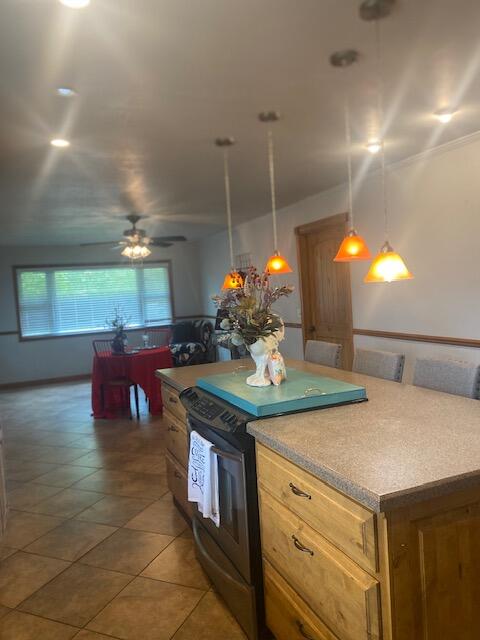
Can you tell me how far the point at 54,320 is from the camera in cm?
848

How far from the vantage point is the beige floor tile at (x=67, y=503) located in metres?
3.25

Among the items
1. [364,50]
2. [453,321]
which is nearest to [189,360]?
[453,321]

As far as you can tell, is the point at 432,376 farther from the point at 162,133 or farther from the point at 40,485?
the point at 40,485

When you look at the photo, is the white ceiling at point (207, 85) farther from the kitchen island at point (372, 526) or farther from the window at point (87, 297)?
the window at point (87, 297)

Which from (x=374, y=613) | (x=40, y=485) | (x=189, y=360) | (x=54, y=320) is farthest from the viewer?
(x=54, y=320)

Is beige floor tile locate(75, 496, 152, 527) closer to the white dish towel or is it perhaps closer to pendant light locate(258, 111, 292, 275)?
the white dish towel

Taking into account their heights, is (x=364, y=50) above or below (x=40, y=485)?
above

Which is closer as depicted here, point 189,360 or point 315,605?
point 315,605

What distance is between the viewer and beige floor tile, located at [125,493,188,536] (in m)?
2.94

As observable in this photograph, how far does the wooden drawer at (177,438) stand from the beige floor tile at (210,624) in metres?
0.77

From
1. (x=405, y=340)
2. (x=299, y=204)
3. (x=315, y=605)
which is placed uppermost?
(x=299, y=204)

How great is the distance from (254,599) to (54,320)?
A: 24.6ft

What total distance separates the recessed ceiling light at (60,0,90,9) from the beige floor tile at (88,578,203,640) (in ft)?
8.21

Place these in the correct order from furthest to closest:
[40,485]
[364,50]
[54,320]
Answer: [54,320] → [40,485] → [364,50]
